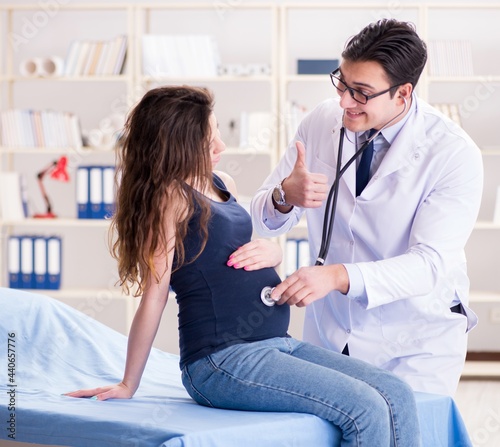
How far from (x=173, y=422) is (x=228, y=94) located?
10.8 feet

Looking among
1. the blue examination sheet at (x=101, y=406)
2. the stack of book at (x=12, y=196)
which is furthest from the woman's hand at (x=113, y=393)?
the stack of book at (x=12, y=196)

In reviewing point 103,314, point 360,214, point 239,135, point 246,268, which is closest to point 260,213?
point 360,214

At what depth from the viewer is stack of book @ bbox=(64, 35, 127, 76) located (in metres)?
4.30

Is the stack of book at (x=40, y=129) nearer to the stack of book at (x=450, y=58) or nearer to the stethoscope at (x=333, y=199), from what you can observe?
the stack of book at (x=450, y=58)

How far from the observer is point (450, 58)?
4234 millimetres

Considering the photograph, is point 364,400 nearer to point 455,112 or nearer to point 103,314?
point 455,112

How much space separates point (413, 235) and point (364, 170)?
0.21m

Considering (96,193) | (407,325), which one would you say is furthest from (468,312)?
(96,193)

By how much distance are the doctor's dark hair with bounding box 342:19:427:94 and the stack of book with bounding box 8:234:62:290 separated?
258cm

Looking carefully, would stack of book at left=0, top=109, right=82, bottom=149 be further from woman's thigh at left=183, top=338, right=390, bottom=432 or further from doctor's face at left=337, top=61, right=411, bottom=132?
woman's thigh at left=183, top=338, right=390, bottom=432

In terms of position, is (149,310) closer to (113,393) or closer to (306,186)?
(113,393)

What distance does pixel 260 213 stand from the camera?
2.03 m

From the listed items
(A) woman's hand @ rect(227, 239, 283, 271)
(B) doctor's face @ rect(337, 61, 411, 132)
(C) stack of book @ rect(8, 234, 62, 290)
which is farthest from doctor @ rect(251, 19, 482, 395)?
(C) stack of book @ rect(8, 234, 62, 290)

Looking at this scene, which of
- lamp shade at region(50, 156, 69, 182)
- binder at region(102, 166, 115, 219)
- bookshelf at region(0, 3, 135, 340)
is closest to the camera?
binder at region(102, 166, 115, 219)
